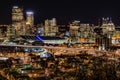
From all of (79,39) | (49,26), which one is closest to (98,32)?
(79,39)

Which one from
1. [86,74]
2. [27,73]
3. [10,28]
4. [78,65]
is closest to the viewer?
[86,74]

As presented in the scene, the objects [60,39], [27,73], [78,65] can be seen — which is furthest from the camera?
[60,39]

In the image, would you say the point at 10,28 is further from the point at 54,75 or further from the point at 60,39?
the point at 54,75

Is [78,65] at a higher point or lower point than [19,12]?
lower

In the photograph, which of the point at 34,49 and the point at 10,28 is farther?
the point at 10,28

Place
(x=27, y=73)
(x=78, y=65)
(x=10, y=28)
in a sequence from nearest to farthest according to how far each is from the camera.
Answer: (x=27, y=73) < (x=78, y=65) < (x=10, y=28)

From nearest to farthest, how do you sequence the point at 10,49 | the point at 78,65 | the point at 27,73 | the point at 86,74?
the point at 86,74
the point at 27,73
the point at 78,65
the point at 10,49

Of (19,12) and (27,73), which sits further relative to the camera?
(19,12)

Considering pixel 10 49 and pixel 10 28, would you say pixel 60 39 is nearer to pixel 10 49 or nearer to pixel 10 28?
pixel 10 28

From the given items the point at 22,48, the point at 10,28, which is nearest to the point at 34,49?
the point at 22,48
